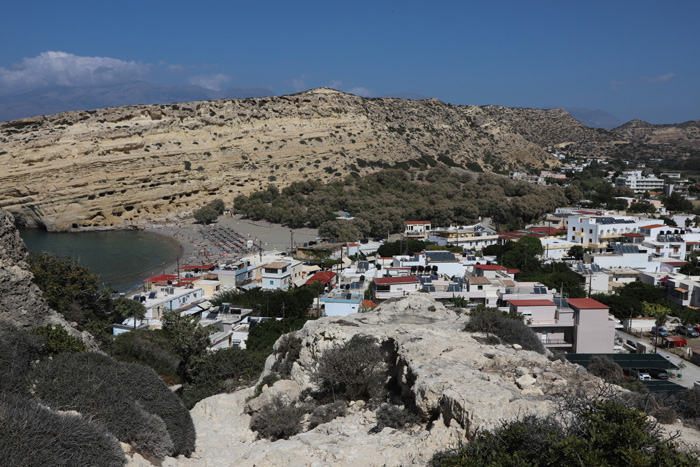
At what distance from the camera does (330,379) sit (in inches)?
370

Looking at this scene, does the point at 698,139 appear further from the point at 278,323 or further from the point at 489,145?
the point at 278,323

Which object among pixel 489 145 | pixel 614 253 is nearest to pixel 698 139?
pixel 489 145

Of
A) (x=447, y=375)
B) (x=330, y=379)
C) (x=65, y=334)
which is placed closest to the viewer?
(x=447, y=375)

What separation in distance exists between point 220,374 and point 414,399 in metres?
6.67

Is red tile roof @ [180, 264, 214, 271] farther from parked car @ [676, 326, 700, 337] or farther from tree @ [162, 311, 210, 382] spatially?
parked car @ [676, 326, 700, 337]

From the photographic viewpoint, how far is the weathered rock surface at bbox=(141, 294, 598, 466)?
6453mm

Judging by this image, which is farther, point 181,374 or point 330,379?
point 181,374

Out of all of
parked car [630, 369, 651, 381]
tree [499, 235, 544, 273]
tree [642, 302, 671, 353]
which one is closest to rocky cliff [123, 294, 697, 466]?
parked car [630, 369, 651, 381]

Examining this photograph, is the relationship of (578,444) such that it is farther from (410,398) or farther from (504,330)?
(504,330)

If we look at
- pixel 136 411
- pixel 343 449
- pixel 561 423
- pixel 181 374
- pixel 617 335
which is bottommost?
pixel 617 335

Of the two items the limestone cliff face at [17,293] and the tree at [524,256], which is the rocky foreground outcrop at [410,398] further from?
the tree at [524,256]

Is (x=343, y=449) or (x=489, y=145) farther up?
(x=489, y=145)

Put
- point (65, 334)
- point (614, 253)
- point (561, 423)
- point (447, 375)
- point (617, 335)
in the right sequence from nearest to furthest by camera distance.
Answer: point (561, 423) < point (447, 375) < point (65, 334) < point (617, 335) < point (614, 253)

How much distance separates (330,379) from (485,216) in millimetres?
48985
